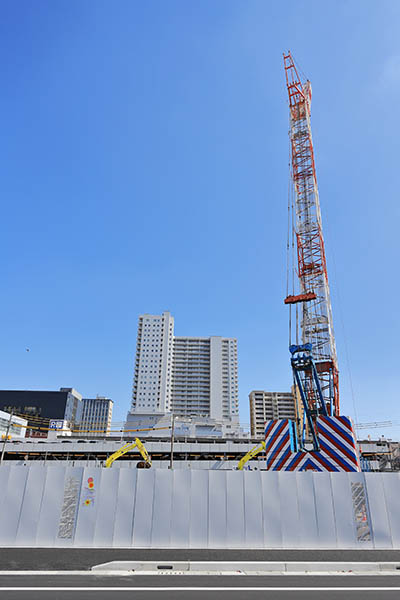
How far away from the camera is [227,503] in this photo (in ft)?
→ 42.3

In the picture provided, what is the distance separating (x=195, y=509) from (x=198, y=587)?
4712 mm

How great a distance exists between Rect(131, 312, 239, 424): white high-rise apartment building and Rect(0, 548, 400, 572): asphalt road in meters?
127

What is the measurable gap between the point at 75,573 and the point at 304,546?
305 inches

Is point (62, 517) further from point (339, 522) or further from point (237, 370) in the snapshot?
point (237, 370)

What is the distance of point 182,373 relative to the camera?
150000 millimetres

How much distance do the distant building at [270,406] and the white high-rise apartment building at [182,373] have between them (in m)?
24.2

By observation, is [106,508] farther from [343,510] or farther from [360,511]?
[360,511]

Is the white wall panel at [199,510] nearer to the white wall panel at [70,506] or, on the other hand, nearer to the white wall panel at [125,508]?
the white wall panel at [125,508]

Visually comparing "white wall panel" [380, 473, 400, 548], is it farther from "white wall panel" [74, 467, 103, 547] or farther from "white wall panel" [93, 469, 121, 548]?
"white wall panel" [74, 467, 103, 547]

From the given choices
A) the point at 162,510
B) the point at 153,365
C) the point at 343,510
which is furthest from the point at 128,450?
the point at 153,365

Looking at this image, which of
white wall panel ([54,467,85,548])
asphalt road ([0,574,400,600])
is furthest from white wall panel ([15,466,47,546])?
asphalt road ([0,574,400,600])

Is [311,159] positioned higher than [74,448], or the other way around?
[311,159]

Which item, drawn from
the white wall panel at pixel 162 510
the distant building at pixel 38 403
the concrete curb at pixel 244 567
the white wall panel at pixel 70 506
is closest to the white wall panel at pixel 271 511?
the concrete curb at pixel 244 567

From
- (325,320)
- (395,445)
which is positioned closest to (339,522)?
(325,320)
